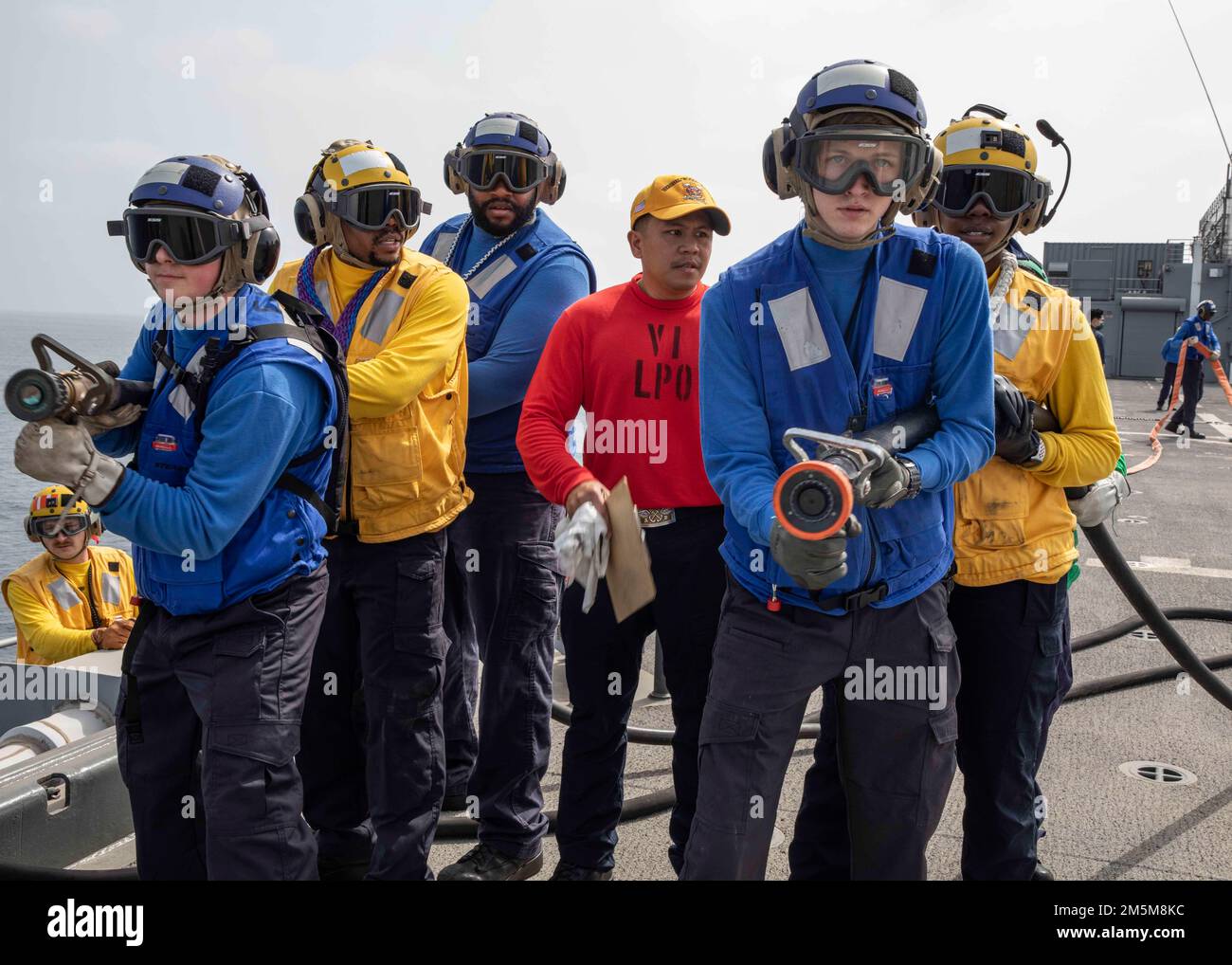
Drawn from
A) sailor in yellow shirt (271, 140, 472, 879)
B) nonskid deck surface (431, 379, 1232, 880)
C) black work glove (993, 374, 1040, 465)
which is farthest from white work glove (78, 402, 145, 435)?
black work glove (993, 374, 1040, 465)

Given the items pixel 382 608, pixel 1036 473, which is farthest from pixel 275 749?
pixel 1036 473

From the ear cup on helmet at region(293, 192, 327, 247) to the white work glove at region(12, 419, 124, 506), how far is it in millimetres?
1394

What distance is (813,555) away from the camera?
2.36 meters

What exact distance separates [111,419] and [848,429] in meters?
1.81

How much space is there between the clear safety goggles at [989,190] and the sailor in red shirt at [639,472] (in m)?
0.77

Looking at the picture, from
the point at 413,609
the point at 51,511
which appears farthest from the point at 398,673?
the point at 51,511

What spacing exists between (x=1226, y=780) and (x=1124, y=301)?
134ft

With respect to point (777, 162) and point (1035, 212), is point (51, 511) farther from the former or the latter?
point (1035, 212)

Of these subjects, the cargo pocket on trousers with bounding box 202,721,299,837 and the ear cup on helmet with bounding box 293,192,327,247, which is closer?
the cargo pocket on trousers with bounding box 202,721,299,837

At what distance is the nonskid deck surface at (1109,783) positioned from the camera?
13.9ft

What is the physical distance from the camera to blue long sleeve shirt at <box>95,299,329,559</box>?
273 centimetres

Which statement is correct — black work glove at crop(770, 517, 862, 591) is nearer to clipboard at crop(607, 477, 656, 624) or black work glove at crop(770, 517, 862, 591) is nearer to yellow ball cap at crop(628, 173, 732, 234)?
clipboard at crop(607, 477, 656, 624)

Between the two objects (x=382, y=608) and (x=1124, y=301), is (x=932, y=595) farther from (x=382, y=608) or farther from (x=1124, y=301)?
(x=1124, y=301)

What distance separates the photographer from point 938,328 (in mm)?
2736
